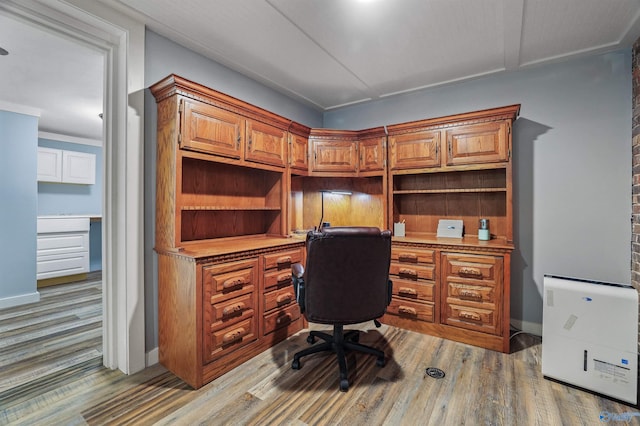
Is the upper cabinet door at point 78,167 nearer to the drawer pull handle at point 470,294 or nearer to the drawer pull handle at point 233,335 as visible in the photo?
the drawer pull handle at point 233,335

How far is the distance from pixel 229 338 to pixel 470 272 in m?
2.07

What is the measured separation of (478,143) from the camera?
2.80 m

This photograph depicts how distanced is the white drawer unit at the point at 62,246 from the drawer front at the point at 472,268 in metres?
5.48

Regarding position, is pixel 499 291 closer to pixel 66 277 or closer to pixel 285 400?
pixel 285 400

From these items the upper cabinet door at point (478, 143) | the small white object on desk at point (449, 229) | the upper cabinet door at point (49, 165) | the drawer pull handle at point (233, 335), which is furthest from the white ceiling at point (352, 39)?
the drawer pull handle at point (233, 335)

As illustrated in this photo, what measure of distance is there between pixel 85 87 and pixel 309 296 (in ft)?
11.1

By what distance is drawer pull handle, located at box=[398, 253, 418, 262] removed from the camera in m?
2.88

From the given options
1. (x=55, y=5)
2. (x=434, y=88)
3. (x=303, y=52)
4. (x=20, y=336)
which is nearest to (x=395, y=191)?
(x=434, y=88)

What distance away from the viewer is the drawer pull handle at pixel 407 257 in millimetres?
2885

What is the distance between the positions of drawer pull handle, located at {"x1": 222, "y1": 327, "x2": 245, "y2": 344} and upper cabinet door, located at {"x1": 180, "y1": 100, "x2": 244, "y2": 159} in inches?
54.3

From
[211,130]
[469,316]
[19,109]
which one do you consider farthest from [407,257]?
[19,109]

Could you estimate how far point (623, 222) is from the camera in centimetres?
249

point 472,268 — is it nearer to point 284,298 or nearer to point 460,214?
point 460,214

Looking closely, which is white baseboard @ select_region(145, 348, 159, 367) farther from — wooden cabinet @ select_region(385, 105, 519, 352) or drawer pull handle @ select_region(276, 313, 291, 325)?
wooden cabinet @ select_region(385, 105, 519, 352)
